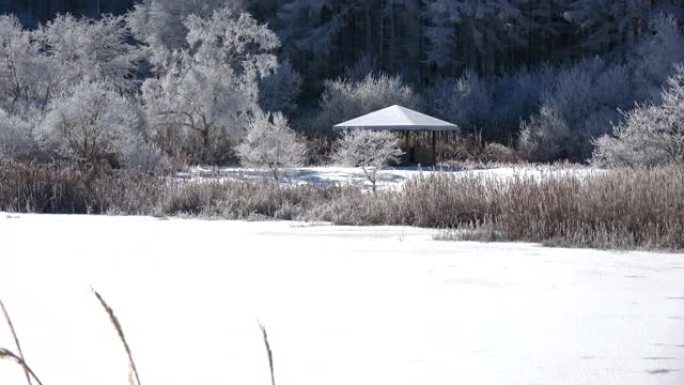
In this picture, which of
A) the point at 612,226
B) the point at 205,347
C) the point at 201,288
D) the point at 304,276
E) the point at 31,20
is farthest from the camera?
the point at 31,20

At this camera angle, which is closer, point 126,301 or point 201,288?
point 126,301

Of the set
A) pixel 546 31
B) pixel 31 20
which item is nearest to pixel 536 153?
pixel 546 31

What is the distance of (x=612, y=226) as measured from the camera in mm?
8562

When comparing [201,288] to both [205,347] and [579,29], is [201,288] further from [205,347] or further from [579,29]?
[579,29]

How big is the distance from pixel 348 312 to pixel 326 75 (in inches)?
1522

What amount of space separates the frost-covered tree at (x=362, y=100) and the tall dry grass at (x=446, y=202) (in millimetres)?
16955

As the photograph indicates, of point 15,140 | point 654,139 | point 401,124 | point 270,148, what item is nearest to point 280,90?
point 401,124

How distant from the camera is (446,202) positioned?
36.9ft

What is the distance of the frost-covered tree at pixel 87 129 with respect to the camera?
22188mm

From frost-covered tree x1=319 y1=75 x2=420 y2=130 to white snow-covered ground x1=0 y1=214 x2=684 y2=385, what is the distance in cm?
2510

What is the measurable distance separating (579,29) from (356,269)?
3901 cm

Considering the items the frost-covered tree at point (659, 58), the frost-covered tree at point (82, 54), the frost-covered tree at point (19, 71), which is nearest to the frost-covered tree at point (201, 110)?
the frost-covered tree at point (82, 54)

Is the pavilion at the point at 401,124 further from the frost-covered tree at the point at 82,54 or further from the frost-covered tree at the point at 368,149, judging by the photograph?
the frost-covered tree at the point at 82,54

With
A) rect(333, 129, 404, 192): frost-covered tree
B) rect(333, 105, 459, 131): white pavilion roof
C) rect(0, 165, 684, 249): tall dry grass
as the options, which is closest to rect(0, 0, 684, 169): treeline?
rect(333, 105, 459, 131): white pavilion roof
